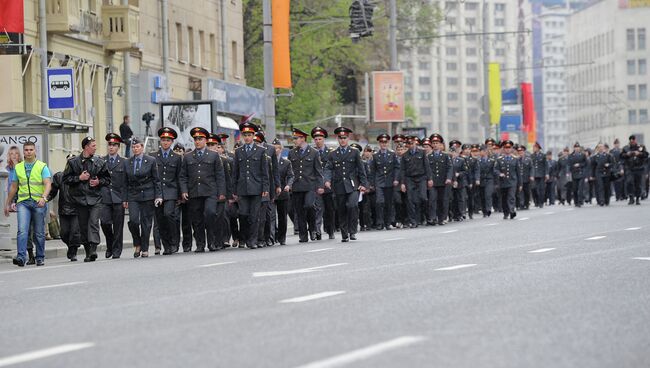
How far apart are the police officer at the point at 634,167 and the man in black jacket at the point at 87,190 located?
27192 mm

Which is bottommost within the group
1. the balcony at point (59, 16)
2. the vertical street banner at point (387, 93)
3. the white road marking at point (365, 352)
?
the white road marking at point (365, 352)

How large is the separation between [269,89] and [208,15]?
23468 mm

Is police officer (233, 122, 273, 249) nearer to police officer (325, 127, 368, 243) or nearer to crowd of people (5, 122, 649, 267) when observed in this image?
crowd of people (5, 122, 649, 267)

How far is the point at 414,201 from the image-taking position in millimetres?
37750

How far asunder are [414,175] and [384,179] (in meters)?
0.75

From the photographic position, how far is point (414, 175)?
3788 cm

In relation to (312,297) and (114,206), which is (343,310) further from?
(114,206)

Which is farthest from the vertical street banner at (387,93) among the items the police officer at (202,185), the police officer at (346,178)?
the police officer at (202,185)

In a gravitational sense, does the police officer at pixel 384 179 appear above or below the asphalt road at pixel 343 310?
above

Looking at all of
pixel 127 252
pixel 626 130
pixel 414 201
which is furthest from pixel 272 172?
pixel 626 130

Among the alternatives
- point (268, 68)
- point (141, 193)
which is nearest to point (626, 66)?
A: point (268, 68)

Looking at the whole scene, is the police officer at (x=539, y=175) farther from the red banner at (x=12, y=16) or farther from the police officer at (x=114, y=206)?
the police officer at (x=114, y=206)

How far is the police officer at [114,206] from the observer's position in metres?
26.0

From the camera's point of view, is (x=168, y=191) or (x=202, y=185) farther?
(x=202, y=185)
